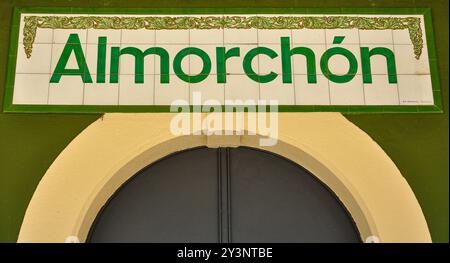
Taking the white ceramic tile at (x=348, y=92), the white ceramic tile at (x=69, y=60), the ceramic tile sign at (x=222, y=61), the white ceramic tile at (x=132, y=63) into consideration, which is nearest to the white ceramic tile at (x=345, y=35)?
the ceramic tile sign at (x=222, y=61)

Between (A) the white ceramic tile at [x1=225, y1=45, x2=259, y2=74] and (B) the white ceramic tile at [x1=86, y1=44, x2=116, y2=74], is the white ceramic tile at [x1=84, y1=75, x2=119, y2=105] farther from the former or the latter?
(A) the white ceramic tile at [x1=225, y1=45, x2=259, y2=74]

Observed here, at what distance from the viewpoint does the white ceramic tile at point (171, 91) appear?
14.4ft

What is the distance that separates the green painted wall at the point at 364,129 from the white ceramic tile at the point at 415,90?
0.09 metres

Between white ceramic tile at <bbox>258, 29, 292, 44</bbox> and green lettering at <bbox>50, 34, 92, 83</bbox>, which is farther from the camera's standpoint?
white ceramic tile at <bbox>258, 29, 292, 44</bbox>

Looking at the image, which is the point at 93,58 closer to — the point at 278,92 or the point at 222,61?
the point at 222,61

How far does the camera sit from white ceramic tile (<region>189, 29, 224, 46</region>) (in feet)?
14.9

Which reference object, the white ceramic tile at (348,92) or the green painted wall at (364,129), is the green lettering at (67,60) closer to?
the green painted wall at (364,129)

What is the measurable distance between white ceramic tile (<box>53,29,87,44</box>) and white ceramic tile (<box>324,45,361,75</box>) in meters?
1.53

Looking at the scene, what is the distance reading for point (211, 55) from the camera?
4.50 meters

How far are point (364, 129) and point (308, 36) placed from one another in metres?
0.69

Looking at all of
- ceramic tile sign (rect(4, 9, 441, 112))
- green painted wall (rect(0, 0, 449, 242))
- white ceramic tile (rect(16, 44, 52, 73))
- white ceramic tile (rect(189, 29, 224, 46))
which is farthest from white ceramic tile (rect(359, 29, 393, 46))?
white ceramic tile (rect(16, 44, 52, 73))

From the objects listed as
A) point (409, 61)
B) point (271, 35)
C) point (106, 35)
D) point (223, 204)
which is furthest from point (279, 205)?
point (106, 35)

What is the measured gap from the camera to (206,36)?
14.9ft
